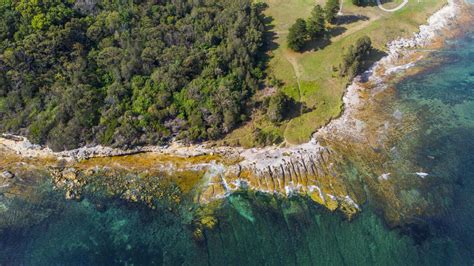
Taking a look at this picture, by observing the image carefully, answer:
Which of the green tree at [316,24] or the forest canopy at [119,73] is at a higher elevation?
the green tree at [316,24]

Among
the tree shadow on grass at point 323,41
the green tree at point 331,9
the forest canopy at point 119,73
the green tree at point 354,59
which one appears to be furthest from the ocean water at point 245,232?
the green tree at point 331,9

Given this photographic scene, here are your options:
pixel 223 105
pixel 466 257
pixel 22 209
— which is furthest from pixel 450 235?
pixel 22 209

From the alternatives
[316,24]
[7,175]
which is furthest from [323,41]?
[7,175]

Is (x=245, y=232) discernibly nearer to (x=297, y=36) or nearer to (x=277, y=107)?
(x=277, y=107)

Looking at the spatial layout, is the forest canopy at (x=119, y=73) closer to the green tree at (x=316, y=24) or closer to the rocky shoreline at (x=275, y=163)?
the rocky shoreline at (x=275, y=163)

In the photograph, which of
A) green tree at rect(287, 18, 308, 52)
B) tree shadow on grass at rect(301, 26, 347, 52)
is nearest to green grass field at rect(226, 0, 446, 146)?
tree shadow on grass at rect(301, 26, 347, 52)

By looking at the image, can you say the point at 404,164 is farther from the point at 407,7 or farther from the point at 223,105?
the point at 407,7

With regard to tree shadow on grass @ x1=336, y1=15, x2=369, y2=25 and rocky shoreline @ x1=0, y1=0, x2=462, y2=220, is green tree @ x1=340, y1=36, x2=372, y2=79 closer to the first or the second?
rocky shoreline @ x1=0, y1=0, x2=462, y2=220
